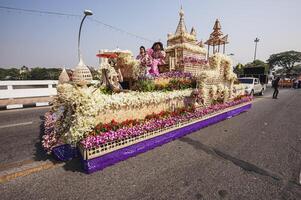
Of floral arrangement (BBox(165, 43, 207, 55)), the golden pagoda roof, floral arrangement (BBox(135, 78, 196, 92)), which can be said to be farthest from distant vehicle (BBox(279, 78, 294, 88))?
floral arrangement (BBox(135, 78, 196, 92))

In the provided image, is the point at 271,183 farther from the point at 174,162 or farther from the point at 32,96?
the point at 32,96

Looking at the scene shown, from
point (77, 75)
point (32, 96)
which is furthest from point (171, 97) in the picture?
point (32, 96)

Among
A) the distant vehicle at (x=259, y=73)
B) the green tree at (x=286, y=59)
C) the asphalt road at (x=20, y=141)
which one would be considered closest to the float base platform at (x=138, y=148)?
the asphalt road at (x=20, y=141)

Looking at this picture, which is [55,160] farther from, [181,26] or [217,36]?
[217,36]

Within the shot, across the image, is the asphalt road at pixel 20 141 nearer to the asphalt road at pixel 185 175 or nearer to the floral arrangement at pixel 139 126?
the asphalt road at pixel 185 175

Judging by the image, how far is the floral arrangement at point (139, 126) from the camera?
3559mm

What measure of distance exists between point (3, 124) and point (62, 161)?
522cm

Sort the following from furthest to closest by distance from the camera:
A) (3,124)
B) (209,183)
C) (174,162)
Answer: (3,124), (174,162), (209,183)

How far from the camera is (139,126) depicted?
440 cm

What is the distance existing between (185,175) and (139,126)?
1.73 metres

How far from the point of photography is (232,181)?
3.18 metres

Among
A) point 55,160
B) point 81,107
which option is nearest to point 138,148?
point 81,107

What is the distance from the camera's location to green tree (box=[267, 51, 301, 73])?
69.9 meters

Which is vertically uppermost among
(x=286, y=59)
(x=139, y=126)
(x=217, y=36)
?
(x=286, y=59)
